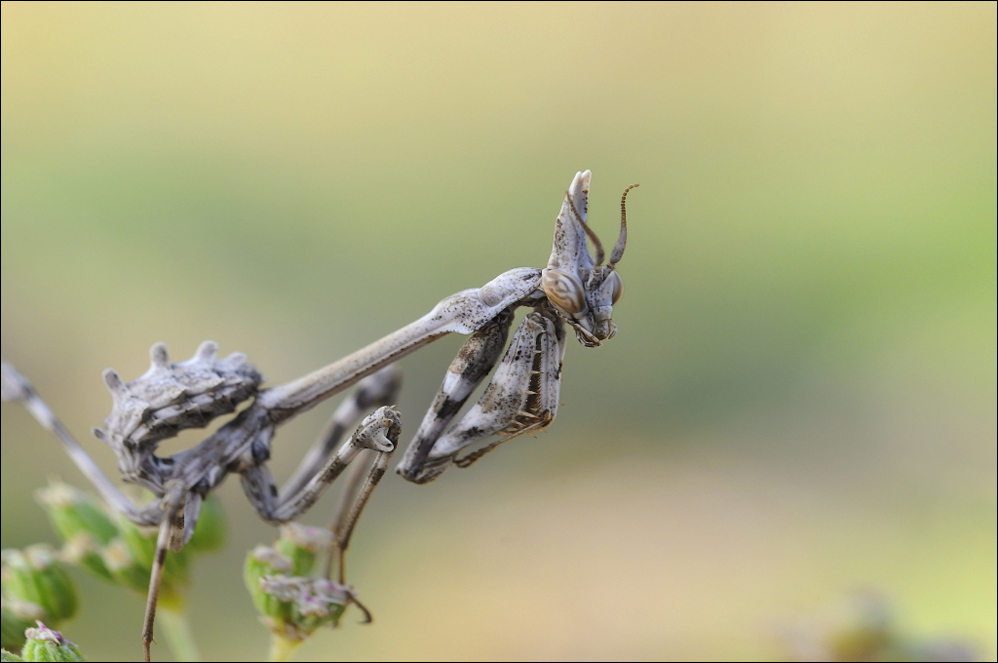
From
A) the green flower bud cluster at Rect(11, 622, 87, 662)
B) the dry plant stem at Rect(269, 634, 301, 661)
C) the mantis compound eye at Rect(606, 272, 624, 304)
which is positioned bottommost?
the dry plant stem at Rect(269, 634, 301, 661)

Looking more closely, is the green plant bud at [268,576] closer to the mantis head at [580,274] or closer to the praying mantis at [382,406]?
the praying mantis at [382,406]

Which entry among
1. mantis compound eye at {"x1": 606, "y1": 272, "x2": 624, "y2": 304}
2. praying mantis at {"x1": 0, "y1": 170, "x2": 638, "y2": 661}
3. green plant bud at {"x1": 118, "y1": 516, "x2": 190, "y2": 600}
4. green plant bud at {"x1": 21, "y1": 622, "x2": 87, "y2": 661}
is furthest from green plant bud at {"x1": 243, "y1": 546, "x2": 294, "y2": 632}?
mantis compound eye at {"x1": 606, "y1": 272, "x2": 624, "y2": 304}

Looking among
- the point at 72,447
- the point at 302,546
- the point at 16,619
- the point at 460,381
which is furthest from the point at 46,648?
the point at 460,381

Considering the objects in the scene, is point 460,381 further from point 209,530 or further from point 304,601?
point 209,530

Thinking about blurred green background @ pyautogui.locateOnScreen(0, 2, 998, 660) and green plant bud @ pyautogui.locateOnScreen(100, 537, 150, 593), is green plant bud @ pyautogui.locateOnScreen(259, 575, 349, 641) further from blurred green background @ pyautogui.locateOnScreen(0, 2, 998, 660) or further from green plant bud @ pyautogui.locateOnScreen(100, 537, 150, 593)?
blurred green background @ pyautogui.locateOnScreen(0, 2, 998, 660)

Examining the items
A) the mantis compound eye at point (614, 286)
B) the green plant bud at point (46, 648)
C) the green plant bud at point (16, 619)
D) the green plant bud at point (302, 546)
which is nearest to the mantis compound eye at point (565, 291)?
the mantis compound eye at point (614, 286)

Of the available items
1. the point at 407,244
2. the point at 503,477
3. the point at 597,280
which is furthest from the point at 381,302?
the point at 597,280
